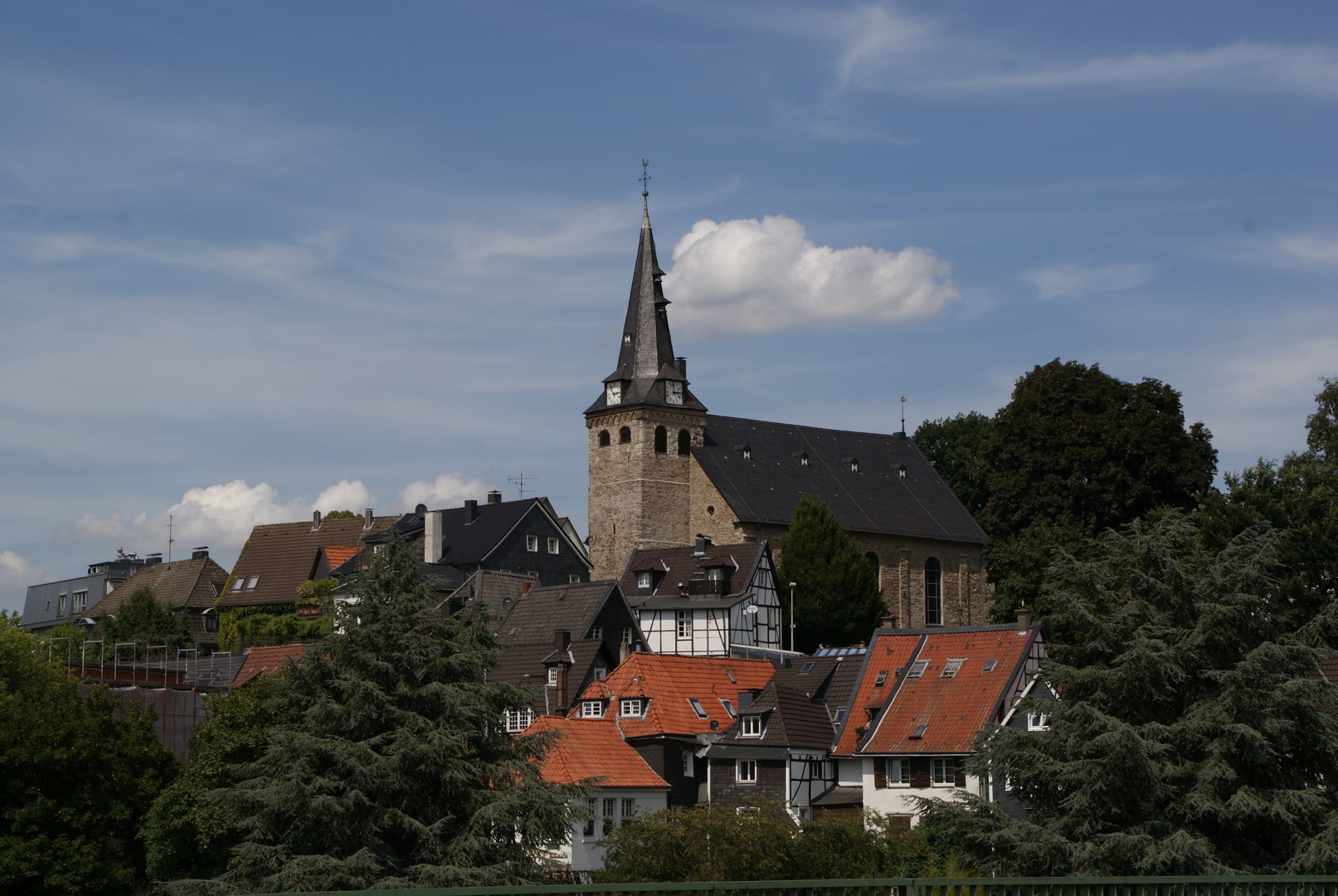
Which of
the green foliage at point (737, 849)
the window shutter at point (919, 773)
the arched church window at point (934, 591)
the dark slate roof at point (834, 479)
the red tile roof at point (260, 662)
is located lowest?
the green foliage at point (737, 849)

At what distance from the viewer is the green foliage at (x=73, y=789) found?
32.8m

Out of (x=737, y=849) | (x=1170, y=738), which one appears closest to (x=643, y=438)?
(x=737, y=849)

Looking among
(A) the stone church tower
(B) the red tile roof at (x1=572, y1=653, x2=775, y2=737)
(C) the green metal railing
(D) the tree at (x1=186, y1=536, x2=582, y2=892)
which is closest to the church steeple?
(A) the stone church tower

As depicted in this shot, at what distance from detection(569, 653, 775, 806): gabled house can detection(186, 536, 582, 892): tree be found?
15558mm

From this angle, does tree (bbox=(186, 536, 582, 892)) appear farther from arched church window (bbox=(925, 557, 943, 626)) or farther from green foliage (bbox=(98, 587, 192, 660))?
arched church window (bbox=(925, 557, 943, 626))

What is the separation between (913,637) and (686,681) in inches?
256

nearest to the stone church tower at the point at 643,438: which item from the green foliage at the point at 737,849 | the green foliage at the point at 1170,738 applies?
the green foliage at the point at 737,849

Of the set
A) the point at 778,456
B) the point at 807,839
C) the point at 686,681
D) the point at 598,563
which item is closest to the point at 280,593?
the point at 598,563

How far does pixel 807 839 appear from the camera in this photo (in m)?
30.3

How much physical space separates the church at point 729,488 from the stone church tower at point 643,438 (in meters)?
0.05

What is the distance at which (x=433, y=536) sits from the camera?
70.3m

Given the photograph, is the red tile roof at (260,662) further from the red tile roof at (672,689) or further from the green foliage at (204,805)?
the green foliage at (204,805)

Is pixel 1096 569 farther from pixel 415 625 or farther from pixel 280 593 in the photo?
pixel 280 593

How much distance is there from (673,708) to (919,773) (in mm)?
7246
